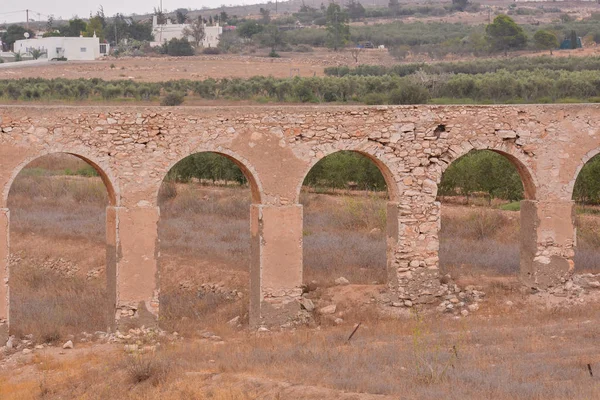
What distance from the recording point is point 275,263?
1570 centimetres

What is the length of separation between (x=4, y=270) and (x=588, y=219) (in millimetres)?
15655

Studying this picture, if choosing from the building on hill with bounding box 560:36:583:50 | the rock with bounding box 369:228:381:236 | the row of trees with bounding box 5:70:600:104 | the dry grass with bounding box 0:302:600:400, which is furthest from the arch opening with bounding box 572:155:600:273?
the building on hill with bounding box 560:36:583:50

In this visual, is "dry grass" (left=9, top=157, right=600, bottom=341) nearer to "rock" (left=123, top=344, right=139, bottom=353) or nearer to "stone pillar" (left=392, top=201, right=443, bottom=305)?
"rock" (left=123, top=344, right=139, bottom=353)

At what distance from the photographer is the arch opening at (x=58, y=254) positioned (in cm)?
1598

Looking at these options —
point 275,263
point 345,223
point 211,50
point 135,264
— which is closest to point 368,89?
point 345,223

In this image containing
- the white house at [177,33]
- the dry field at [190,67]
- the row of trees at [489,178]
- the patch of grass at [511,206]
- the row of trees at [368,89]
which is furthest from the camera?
the white house at [177,33]

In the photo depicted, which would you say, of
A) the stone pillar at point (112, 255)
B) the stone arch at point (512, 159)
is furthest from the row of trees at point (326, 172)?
the stone pillar at point (112, 255)

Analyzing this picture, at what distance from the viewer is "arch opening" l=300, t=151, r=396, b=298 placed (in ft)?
62.1

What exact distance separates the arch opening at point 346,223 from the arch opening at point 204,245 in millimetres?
1695

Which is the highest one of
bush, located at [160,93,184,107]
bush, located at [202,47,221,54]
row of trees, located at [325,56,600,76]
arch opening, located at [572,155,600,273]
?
bush, located at [202,47,221,54]

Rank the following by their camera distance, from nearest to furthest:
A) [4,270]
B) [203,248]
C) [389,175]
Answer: [4,270], [389,175], [203,248]

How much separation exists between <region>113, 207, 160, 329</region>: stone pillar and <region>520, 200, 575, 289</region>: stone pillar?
734 centimetres

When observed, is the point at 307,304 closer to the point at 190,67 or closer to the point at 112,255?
the point at 112,255

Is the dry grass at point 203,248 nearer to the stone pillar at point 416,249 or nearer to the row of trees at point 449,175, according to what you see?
the row of trees at point 449,175
